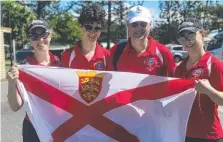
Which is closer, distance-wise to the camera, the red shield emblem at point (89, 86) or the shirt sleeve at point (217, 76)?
the shirt sleeve at point (217, 76)

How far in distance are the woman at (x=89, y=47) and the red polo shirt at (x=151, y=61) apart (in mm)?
278

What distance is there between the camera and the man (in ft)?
12.5

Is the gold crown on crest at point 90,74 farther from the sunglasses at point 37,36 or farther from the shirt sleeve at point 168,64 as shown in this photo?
the shirt sleeve at point 168,64

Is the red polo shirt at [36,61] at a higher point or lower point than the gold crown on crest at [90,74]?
higher

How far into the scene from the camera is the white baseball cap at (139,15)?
379 cm

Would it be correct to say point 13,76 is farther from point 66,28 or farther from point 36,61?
point 66,28

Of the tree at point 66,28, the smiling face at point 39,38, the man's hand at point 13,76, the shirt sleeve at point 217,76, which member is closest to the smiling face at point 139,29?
the shirt sleeve at point 217,76

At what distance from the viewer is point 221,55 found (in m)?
16.5

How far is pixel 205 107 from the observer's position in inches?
138

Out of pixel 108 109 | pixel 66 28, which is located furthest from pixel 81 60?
pixel 66 28

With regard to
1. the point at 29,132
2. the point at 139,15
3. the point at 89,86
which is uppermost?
the point at 139,15

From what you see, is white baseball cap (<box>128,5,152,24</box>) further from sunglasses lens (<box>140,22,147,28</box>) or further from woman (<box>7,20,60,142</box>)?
woman (<box>7,20,60,142</box>)

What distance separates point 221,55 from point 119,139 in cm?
1359

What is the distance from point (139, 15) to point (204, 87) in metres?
1.01
